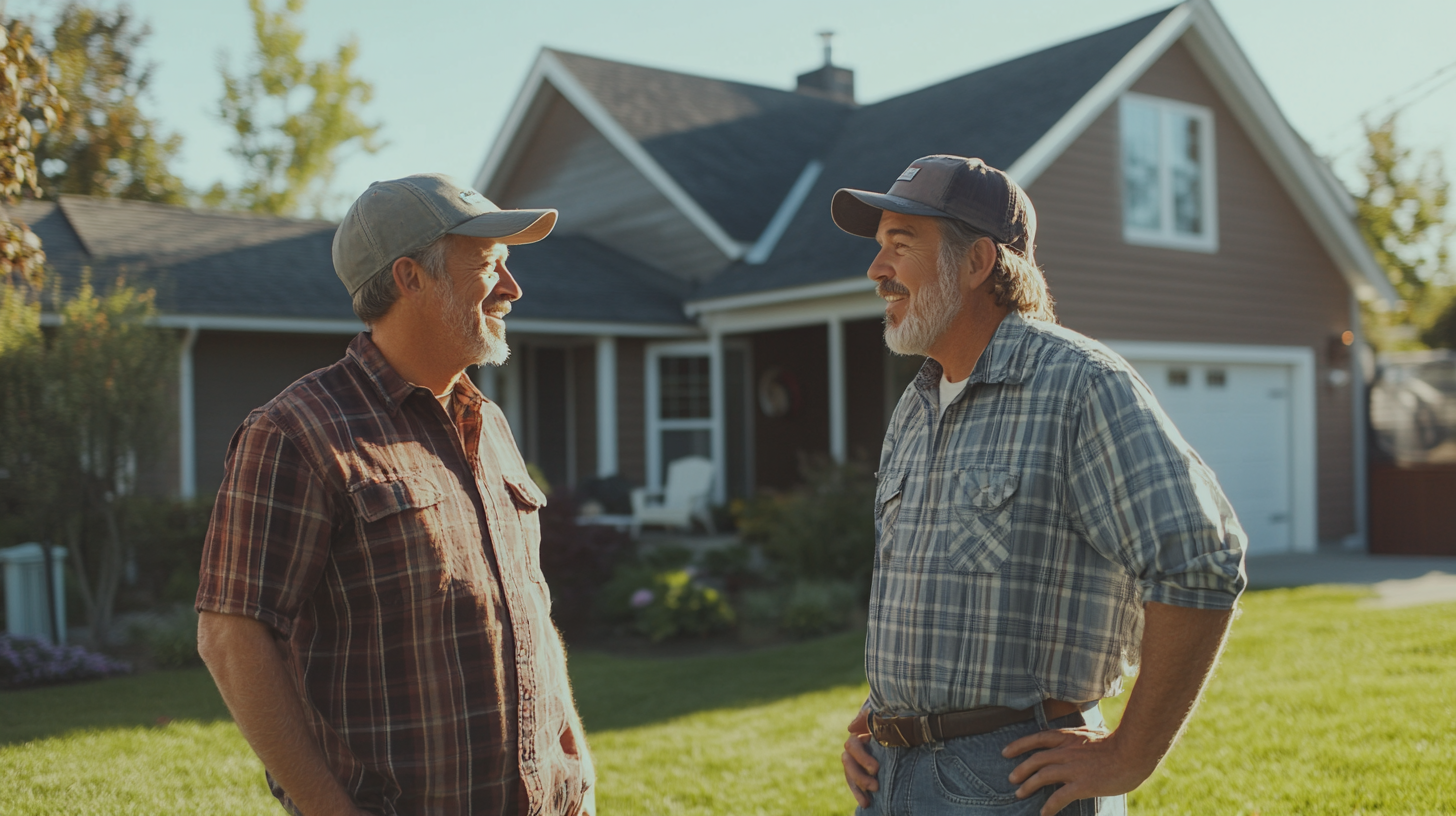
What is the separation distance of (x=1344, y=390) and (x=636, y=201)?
904 centimetres

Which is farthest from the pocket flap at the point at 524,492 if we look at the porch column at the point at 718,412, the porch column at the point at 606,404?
the porch column at the point at 718,412

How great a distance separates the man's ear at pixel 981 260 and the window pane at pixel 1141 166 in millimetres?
10326

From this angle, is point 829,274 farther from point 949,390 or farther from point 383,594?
point 383,594

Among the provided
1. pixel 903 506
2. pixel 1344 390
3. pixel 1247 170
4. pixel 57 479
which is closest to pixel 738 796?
pixel 903 506

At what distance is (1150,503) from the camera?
183cm

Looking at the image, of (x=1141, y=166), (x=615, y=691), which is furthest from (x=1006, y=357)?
(x=1141, y=166)

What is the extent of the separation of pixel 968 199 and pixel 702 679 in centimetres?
551

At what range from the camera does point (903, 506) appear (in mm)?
2279

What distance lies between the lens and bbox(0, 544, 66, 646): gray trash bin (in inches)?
304

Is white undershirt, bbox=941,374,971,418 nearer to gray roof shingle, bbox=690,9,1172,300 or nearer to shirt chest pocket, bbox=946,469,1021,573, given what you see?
shirt chest pocket, bbox=946,469,1021,573

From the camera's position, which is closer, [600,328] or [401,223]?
[401,223]

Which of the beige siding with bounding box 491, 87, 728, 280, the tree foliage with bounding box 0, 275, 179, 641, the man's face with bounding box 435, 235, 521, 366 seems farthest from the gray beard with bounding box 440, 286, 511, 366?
the beige siding with bounding box 491, 87, 728, 280

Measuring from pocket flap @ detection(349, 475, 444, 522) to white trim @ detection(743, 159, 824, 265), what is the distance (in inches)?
449

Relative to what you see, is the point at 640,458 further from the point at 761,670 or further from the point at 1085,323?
the point at 761,670
